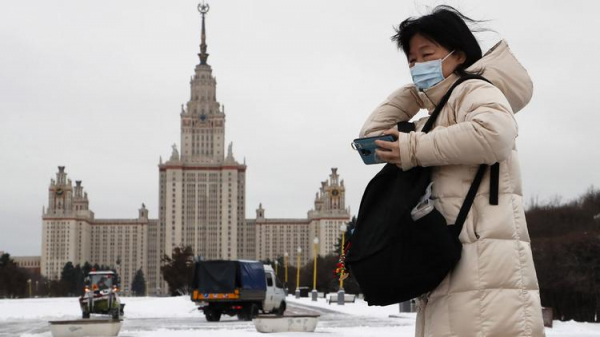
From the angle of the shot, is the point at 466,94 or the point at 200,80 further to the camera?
the point at 200,80

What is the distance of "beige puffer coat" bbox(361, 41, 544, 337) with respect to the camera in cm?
310

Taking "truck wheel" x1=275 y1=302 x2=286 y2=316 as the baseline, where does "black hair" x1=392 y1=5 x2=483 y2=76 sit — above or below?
above

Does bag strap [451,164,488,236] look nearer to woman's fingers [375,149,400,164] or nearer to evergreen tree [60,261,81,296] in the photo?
woman's fingers [375,149,400,164]

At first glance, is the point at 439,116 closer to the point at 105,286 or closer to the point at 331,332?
the point at 331,332

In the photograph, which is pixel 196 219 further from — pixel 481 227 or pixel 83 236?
pixel 481 227

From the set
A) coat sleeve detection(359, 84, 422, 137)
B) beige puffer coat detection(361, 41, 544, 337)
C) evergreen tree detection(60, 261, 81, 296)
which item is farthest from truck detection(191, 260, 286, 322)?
evergreen tree detection(60, 261, 81, 296)

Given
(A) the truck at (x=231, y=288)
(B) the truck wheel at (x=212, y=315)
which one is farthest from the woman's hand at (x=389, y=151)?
(B) the truck wheel at (x=212, y=315)

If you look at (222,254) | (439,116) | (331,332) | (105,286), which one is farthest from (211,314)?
(222,254)

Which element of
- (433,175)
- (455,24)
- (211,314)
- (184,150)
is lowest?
(211,314)

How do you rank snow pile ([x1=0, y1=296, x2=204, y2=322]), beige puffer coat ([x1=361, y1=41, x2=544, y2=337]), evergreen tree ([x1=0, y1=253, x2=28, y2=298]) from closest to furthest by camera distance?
beige puffer coat ([x1=361, y1=41, x2=544, y2=337])
snow pile ([x1=0, y1=296, x2=204, y2=322])
evergreen tree ([x1=0, y1=253, x2=28, y2=298])

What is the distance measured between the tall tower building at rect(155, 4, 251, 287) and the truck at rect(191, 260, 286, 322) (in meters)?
146

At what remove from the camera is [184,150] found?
178000mm

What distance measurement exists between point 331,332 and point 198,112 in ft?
527

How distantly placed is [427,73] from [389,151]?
372 mm
